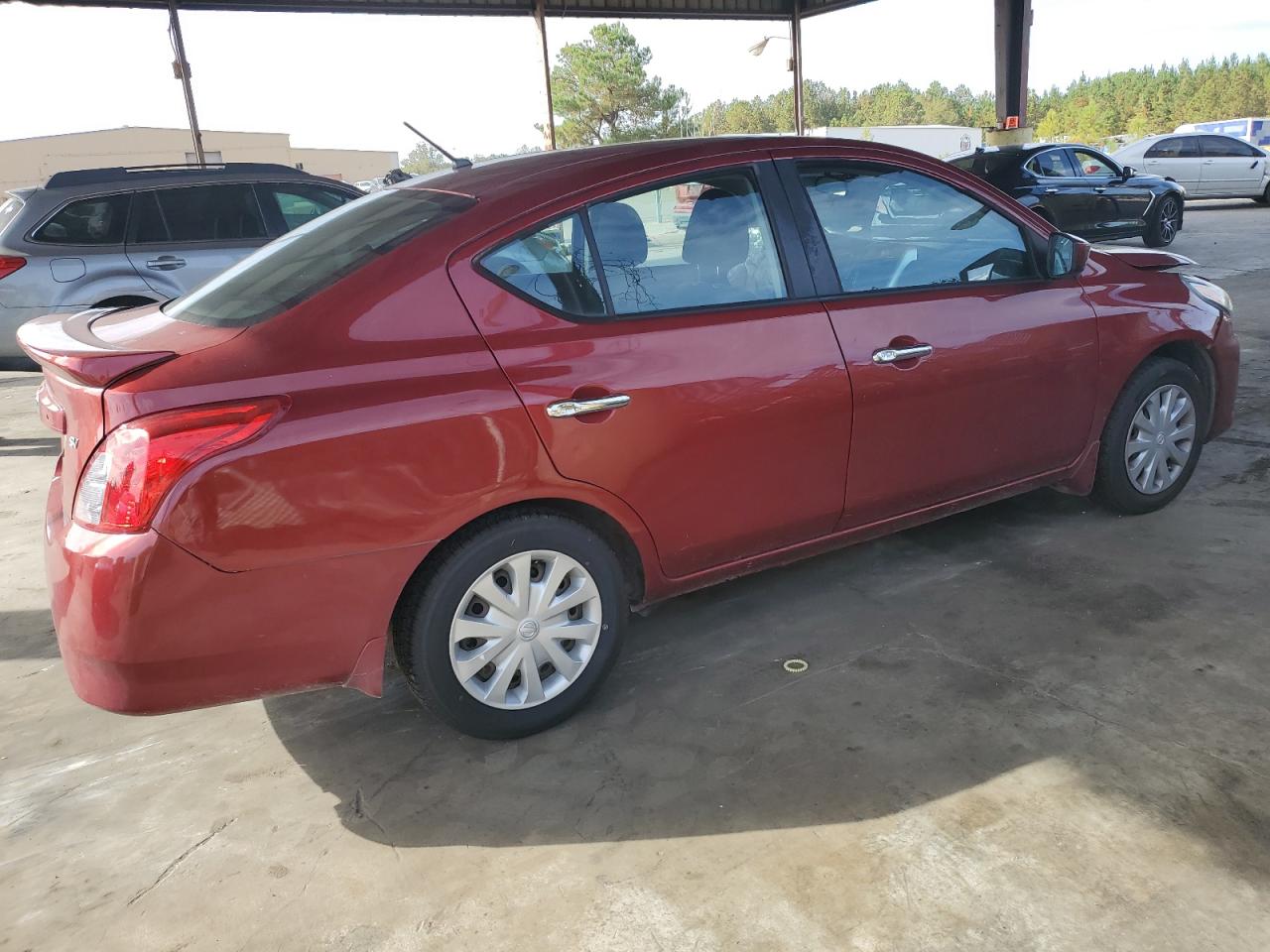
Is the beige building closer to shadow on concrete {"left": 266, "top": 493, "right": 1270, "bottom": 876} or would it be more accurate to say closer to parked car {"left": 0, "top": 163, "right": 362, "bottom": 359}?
parked car {"left": 0, "top": 163, "right": 362, "bottom": 359}

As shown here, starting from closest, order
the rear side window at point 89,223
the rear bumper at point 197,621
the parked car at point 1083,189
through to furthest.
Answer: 1. the rear bumper at point 197,621
2. the rear side window at point 89,223
3. the parked car at point 1083,189

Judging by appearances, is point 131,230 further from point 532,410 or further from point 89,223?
point 532,410

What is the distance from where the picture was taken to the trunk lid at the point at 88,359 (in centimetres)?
227

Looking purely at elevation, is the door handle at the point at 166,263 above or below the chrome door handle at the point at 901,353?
above

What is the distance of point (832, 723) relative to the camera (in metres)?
2.76

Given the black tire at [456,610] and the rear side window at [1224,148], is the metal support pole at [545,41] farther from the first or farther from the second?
the black tire at [456,610]

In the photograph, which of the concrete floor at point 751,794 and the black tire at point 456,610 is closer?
the concrete floor at point 751,794

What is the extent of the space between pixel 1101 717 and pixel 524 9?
18.3 meters

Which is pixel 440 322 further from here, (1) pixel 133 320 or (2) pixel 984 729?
(2) pixel 984 729

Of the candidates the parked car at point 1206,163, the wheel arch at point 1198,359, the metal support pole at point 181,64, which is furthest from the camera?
the parked car at point 1206,163

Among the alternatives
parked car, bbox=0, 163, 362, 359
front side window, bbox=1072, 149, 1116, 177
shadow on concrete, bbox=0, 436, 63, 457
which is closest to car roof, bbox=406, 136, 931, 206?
parked car, bbox=0, 163, 362, 359

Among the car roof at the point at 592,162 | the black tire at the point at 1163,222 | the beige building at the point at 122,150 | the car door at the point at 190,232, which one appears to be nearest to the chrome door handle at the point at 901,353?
the car roof at the point at 592,162

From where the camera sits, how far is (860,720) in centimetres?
276

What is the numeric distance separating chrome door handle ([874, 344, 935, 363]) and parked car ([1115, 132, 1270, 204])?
1876 cm
